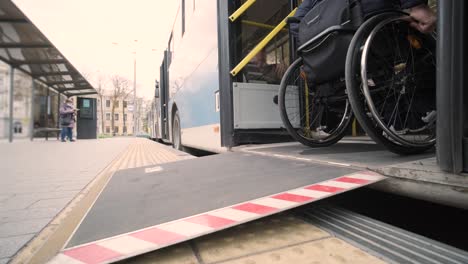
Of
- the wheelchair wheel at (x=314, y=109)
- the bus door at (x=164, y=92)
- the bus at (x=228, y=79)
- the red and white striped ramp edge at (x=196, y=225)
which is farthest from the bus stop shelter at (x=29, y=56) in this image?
the red and white striped ramp edge at (x=196, y=225)

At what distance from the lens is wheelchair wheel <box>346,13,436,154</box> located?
1.45m

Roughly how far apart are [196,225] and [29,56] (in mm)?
9553

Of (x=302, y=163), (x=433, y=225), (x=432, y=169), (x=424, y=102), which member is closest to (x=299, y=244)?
(x=432, y=169)

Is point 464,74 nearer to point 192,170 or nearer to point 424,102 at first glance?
point 424,102

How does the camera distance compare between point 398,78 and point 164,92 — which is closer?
point 398,78

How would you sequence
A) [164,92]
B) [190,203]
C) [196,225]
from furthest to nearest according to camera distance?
[164,92], [190,203], [196,225]

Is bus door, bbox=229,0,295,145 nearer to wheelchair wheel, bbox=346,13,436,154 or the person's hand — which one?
wheelchair wheel, bbox=346,13,436,154

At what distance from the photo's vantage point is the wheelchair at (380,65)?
1.44 metres

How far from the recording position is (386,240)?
2.86ft

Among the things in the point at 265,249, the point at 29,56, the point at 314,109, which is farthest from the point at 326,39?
the point at 29,56

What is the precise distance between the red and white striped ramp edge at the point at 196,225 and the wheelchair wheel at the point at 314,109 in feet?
3.77

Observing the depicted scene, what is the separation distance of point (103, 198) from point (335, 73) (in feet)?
5.63

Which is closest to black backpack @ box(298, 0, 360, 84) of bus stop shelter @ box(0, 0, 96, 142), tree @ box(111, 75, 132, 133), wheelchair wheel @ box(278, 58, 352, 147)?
wheelchair wheel @ box(278, 58, 352, 147)

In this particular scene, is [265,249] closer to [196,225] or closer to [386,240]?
[196,225]
